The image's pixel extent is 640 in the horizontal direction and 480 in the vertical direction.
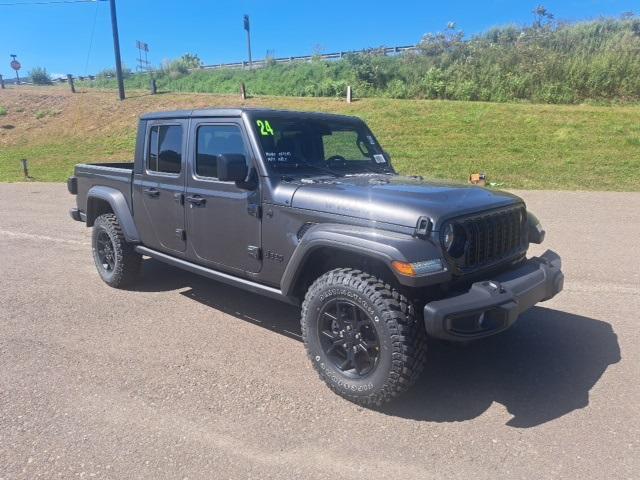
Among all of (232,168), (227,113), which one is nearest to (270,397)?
(232,168)

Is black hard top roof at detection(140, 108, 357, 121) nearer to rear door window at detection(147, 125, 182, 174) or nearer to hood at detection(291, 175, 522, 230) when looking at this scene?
rear door window at detection(147, 125, 182, 174)

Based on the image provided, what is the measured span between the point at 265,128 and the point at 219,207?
731 mm

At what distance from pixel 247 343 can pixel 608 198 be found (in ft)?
31.2

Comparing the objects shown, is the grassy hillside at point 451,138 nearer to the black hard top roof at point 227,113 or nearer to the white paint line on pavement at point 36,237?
the white paint line on pavement at point 36,237

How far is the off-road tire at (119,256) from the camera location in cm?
535

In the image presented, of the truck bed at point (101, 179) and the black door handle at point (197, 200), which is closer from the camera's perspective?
the black door handle at point (197, 200)

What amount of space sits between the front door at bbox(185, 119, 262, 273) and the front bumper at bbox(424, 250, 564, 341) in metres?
1.54

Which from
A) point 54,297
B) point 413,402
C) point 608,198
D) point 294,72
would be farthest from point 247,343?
point 294,72

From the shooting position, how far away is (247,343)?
13.8ft

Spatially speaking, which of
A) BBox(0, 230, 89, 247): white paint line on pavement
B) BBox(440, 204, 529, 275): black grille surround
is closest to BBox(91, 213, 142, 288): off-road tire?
BBox(0, 230, 89, 247): white paint line on pavement

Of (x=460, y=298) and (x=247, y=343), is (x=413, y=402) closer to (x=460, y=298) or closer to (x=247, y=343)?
(x=460, y=298)

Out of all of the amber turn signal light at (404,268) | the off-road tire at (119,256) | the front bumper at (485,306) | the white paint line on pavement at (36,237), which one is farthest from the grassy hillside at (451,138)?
the amber turn signal light at (404,268)

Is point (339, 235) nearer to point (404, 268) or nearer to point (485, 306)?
point (404, 268)

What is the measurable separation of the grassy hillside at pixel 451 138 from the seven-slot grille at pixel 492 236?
9521 millimetres
